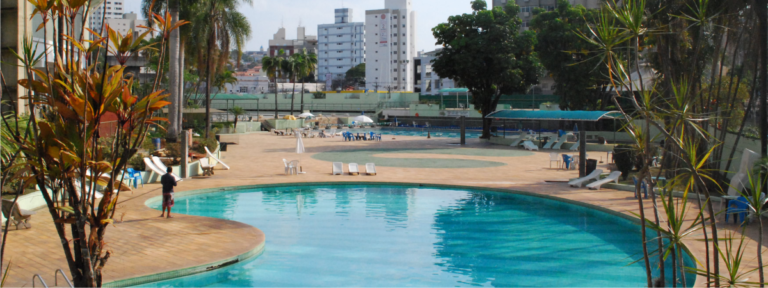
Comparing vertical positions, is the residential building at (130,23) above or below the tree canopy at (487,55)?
above

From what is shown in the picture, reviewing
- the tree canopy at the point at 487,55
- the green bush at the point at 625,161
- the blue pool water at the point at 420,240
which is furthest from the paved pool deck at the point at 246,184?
the tree canopy at the point at 487,55

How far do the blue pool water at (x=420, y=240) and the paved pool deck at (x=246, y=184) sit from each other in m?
0.65

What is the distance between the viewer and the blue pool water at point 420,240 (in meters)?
10.3

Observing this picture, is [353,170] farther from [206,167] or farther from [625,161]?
[625,161]

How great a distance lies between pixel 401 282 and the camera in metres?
10.1

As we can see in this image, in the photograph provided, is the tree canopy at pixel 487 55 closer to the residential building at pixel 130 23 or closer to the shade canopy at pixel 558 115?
the shade canopy at pixel 558 115

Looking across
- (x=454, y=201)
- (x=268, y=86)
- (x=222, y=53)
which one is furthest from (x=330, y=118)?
(x=268, y=86)

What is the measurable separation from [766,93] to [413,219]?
899 cm

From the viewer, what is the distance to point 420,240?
1323 cm

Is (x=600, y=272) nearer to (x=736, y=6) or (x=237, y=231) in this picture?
(x=237, y=231)

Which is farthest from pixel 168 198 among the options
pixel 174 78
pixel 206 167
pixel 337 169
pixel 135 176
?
pixel 174 78

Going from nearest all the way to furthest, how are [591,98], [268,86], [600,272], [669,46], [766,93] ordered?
1. [600,272]
2. [766,93]
3. [669,46]
4. [591,98]
5. [268,86]

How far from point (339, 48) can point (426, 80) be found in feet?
156

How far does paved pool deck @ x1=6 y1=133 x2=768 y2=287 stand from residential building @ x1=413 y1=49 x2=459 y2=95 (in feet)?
252
